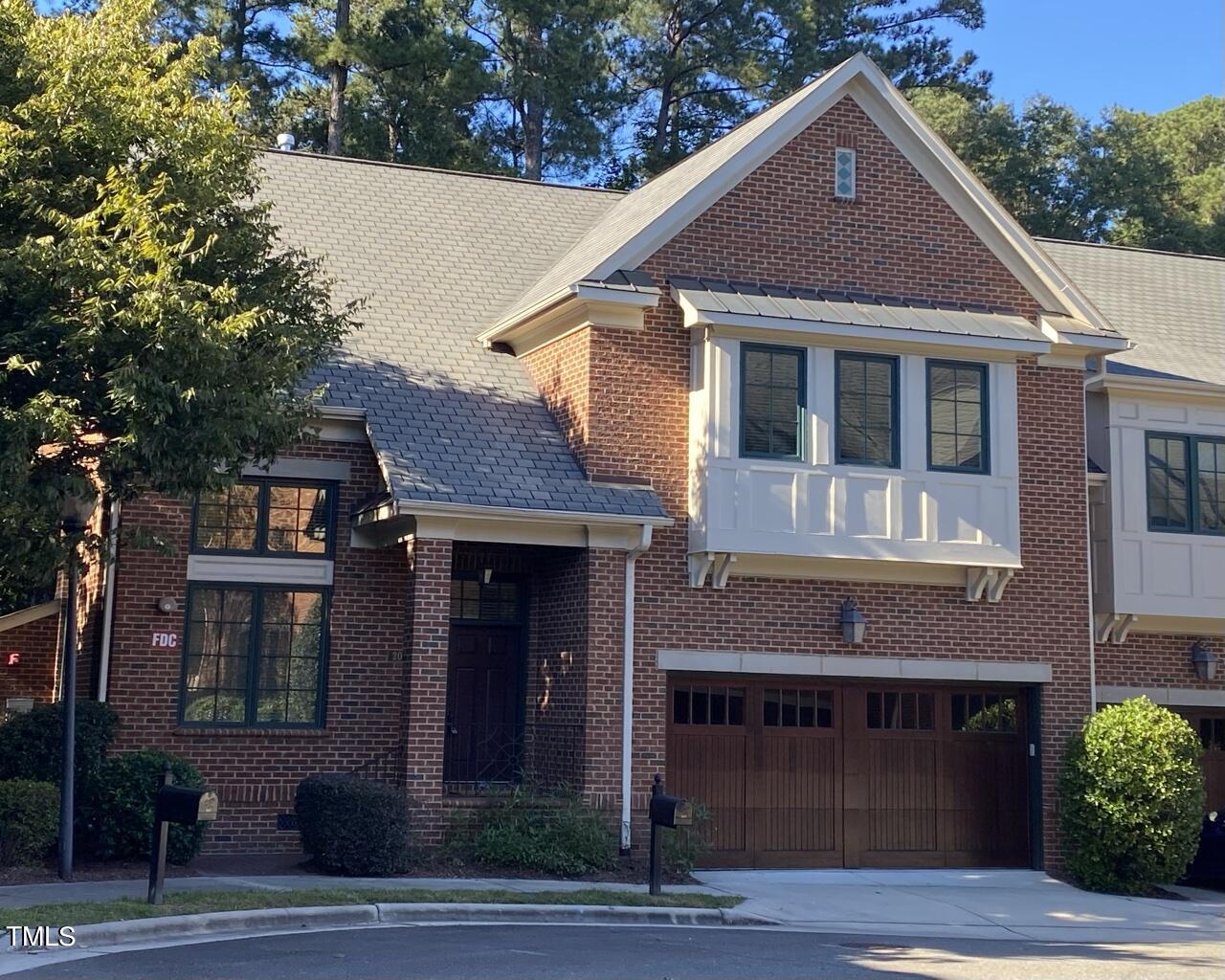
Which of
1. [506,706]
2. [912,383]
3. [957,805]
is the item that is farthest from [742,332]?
[957,805]

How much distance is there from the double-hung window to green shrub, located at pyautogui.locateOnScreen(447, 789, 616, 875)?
28.9 ft

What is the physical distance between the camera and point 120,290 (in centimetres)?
1303

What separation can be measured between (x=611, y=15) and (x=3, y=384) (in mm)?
26156

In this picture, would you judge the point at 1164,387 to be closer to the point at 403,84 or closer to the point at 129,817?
the point at 129,817

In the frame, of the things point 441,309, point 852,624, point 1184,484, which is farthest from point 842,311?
point 1184,484

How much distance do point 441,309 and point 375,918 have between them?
955 centimetres

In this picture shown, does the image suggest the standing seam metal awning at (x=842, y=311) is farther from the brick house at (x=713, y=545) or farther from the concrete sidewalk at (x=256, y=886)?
the concrete sidewalk at (x=256, y=886)

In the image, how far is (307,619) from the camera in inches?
677

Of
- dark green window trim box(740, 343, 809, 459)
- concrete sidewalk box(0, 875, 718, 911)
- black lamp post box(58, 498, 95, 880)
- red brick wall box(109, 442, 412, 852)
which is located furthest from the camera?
dark green window trim box(740, 343, 809, 459)

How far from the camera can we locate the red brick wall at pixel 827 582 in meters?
17.3

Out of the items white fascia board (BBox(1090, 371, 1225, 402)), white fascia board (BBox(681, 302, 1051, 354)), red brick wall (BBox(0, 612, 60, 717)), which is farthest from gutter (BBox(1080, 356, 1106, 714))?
red brick wall (BBox(0, 612, 60, 717))

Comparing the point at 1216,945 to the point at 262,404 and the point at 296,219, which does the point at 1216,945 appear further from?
the point at 296,219

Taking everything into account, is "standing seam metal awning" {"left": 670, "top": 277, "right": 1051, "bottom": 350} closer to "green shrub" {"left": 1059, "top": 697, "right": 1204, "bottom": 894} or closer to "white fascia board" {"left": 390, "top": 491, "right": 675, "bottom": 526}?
"white fascia board" {"left": 390, "top": 491, "right": 675, "bottom": 526}

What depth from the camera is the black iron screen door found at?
17.6 m
